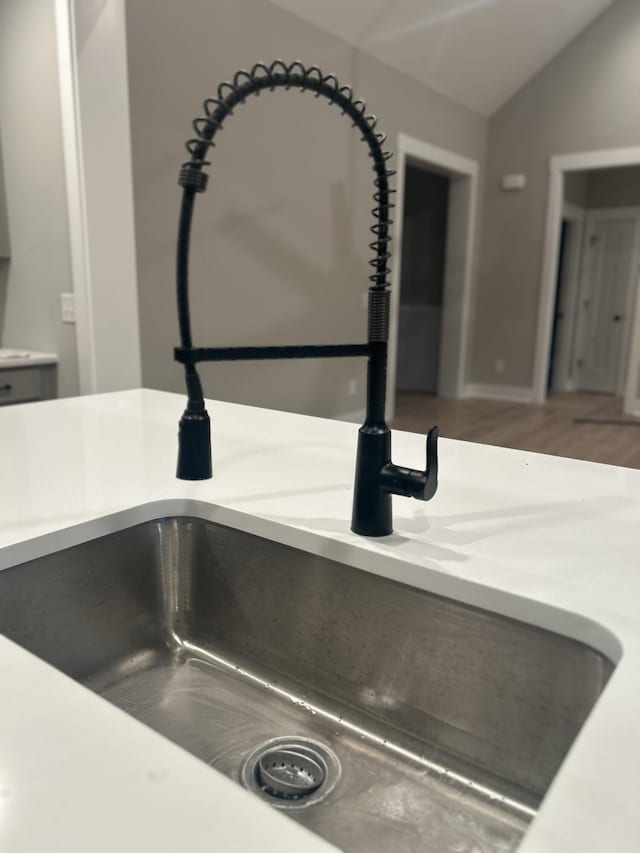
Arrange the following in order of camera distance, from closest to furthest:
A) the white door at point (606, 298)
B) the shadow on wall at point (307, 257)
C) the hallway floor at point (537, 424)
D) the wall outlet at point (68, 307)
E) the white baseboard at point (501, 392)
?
the wall outlet at point (68, 307), the shadow on wall at point (307, 257), the hallway floor at point (537, 424), the white baseboard at point (501, 392), the white door at point (606, 298)

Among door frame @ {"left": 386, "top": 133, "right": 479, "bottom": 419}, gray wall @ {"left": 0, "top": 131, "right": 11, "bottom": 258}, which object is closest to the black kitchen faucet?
gray wall @ {"left": 0, "top": 131, "right": 11, "bottom": 258}

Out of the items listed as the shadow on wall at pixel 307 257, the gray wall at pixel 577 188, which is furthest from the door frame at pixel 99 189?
the gray wall at pixel 577 188

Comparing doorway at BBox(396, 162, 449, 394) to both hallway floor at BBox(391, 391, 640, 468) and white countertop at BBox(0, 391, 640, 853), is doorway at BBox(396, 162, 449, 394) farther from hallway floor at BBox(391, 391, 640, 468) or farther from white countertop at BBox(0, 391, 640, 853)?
white countertop at BBox(0, 391, 640, 853)

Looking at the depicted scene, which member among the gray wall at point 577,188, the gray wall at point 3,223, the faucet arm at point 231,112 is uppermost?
the gray wall at point 577,188

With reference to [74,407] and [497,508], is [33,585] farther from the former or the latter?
[74,407]

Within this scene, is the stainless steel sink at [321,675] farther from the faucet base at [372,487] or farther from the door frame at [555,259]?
the door frame at [555,259]

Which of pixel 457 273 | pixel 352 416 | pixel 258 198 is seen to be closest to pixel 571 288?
pixel 457 273

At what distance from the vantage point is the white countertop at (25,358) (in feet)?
9.00

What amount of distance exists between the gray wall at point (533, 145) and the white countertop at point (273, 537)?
5.31 m

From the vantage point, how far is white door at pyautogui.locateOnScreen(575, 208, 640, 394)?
23.2 ft

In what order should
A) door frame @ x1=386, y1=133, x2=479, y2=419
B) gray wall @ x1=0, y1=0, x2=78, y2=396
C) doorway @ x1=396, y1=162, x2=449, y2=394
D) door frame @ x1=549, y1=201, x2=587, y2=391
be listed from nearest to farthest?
gray wall @ x1=0, y1=0, x2=78, y2=396 → door frame @ x1=386, y1=133, x2=479, y2=419 → doorway @ x1=396, y1=162, x2=449, y2=394 → door frame @ x1=549, y1=201, x2=587, y2=391

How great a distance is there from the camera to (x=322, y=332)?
4375mm

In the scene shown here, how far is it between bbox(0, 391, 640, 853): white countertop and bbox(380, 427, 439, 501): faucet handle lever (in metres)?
0.06

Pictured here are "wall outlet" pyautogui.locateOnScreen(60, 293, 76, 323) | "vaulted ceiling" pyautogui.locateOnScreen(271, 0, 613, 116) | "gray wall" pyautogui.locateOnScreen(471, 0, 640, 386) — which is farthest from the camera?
"gray wall" pyautogui.locateOnScreen(471, 0, 640, 386)
